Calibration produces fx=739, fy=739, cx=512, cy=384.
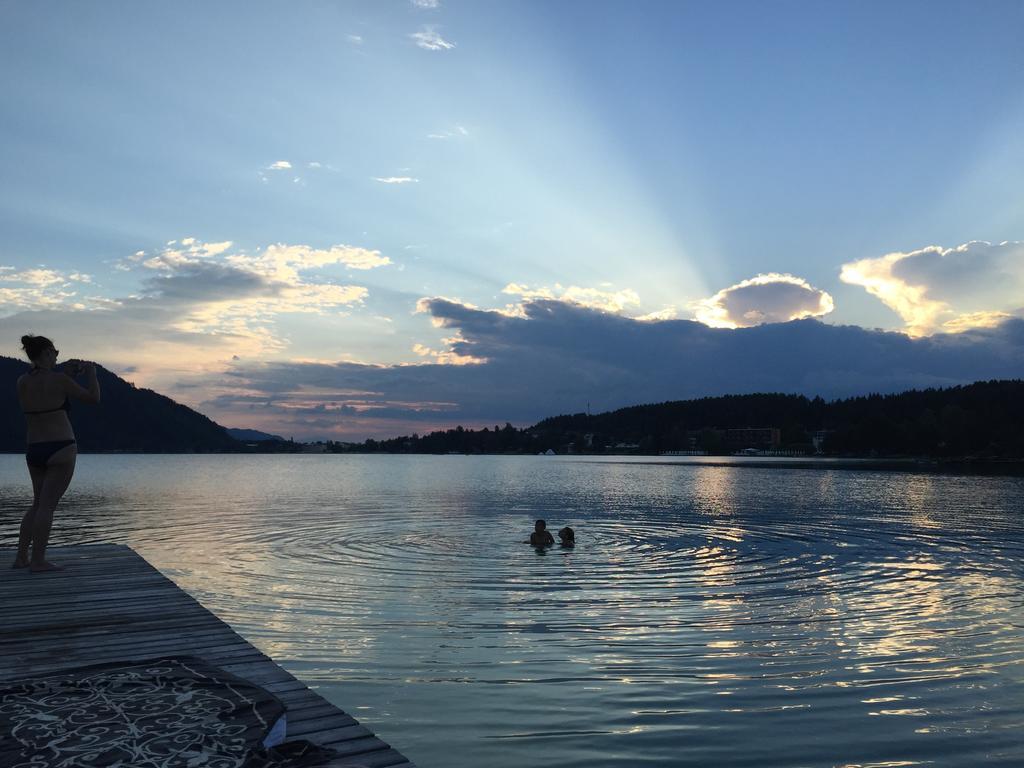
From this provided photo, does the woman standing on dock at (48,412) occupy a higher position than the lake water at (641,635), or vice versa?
the woman standing on dock at (48,412)

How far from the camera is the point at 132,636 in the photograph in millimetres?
9320

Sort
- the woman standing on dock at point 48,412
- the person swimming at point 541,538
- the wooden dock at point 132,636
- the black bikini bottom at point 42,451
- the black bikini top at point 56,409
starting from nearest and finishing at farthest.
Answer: the wooden dock at point 132,636
the woman standing on dock at point 48,412
the black bikini top at point 56,409
the black bikini bottom at point 42,451
the person swimming at point 541,538

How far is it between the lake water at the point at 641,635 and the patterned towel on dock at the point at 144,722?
2642 millimetres

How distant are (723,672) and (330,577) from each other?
1180cm

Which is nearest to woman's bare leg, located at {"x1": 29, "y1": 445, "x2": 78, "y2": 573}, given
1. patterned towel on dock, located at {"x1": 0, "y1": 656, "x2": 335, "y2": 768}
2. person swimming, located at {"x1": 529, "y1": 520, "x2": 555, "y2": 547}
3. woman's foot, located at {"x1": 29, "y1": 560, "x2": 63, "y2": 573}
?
woman's foot, located at {"x1": 29, "y1": 560, "x2": 63, "y2": 573}

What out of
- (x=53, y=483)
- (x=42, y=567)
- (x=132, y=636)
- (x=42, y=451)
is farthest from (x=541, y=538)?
(x=132, y=636)

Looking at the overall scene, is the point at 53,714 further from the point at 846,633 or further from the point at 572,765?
the point at 846,633

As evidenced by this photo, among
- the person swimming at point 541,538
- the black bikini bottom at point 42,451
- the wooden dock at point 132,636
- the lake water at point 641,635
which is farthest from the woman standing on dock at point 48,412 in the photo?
the person swimming at point 541,538

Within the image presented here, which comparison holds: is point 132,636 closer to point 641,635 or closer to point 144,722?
point 144,722

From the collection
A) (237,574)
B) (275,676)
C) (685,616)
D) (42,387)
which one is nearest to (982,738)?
(685,616)

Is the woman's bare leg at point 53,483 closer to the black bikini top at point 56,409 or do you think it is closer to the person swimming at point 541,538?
the black bikini top at point 56,409

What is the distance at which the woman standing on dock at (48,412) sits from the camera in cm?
1193

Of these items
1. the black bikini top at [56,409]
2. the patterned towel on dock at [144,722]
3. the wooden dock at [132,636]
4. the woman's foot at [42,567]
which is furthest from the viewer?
the woman's foot at [42,567]

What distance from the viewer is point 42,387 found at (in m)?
11.9
